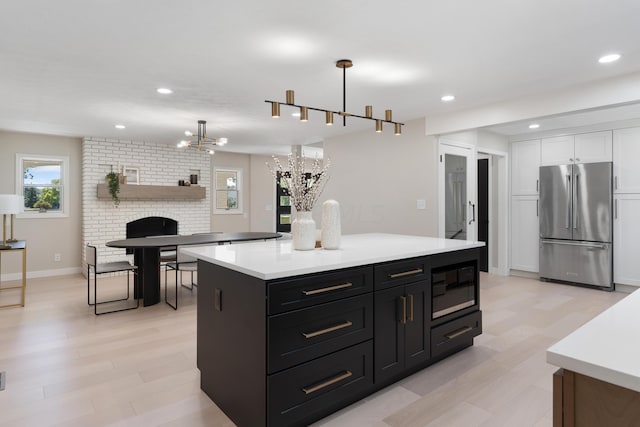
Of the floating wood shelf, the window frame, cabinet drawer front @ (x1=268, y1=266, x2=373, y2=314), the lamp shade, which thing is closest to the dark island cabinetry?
cabinet drawer front @ (x1=268, y1=266, x2=373, y2=314)

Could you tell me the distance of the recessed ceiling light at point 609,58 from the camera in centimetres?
285

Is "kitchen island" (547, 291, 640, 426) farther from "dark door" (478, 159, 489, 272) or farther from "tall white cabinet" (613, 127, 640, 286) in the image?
"dark door" (478, 159, 489, 272)

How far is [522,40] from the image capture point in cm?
260

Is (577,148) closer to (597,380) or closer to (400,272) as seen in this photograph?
(400,272)

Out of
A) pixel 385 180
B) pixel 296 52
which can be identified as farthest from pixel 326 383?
pixel 385 180

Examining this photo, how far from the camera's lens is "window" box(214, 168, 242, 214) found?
309 inches

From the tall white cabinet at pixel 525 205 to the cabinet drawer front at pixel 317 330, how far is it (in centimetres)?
464

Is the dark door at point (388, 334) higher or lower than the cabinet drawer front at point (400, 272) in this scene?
lower

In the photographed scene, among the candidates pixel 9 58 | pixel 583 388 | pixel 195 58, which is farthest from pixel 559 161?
pixel 9 58

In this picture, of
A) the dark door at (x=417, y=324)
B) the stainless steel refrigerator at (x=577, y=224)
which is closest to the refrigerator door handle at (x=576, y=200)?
the stainless steel refrigerator at (x=577, y=224)

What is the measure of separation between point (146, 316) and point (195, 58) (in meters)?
2.74

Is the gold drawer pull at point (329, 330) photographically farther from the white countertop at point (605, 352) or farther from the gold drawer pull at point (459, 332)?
the white countertop at point (605, 352)

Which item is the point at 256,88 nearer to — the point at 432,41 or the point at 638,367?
the point at 432,41

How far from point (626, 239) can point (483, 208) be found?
76.3 inches
